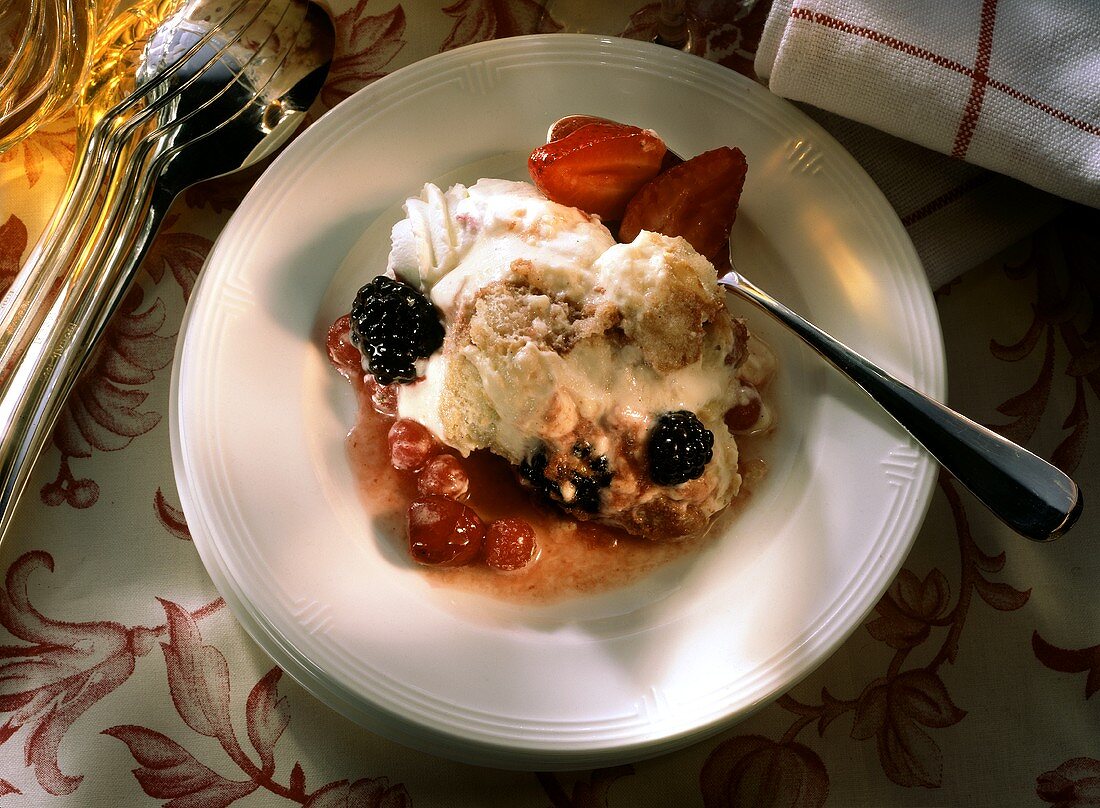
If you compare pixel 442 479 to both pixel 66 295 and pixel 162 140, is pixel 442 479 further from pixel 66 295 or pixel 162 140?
pixel 162 140

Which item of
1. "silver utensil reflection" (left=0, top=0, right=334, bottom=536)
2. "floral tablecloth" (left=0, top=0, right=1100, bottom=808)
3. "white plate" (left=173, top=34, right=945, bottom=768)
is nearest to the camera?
"white plate" (left=173, top=34, right=945, bottom=768)

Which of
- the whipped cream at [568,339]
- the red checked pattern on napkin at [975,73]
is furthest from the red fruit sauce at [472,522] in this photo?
the red checked pattern on napkin at [975,73]

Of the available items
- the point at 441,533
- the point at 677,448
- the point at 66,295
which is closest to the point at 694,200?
the point at 677,448

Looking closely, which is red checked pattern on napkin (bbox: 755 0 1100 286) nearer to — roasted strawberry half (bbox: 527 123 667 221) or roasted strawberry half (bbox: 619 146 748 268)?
roasted strawberry half (bbox: 619 146 748 268)

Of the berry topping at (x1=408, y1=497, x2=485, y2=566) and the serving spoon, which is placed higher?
the berry topping at (x1=408, y1=497, x2=485, y2=566)

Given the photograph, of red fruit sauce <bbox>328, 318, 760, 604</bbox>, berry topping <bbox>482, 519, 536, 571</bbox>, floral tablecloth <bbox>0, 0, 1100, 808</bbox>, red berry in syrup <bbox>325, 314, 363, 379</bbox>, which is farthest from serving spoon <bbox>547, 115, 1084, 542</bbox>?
red berry in syrup <bbox>325, 314, 363, 379</bbox>

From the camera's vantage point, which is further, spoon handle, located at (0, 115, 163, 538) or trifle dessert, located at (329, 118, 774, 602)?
spoon handle, located at (0, 115, 163, 538)

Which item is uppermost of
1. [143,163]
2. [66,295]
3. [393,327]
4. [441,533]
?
[143,163]
